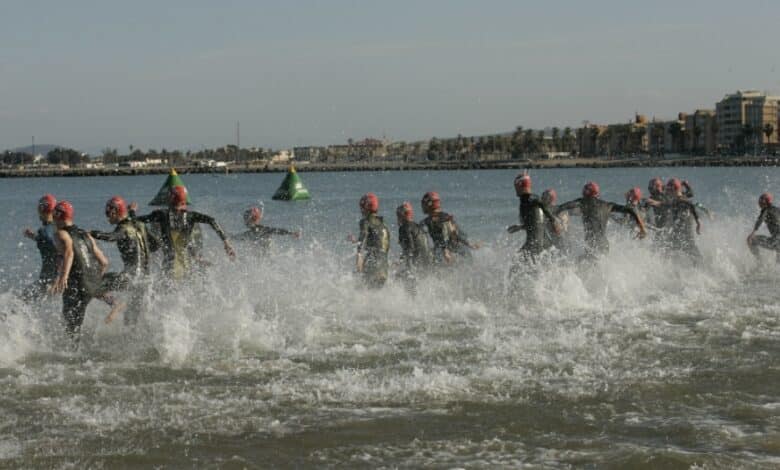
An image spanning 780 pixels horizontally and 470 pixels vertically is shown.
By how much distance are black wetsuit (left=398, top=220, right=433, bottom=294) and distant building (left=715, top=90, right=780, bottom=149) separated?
17431cm

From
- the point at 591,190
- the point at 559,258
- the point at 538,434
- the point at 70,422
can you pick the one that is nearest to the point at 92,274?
the point at 70,422

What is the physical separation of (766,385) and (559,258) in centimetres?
544

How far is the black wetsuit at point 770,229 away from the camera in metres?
16.8

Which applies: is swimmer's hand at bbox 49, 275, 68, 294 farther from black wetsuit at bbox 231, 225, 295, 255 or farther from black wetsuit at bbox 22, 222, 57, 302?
black wetsuit at bbox 231, 225, 295, 255

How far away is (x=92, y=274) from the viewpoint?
34.1 ft

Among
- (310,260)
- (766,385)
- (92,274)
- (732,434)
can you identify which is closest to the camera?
(732,434)

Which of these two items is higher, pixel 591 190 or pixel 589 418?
pixel 591 190

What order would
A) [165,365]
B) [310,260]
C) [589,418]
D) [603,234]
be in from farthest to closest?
[310,260], [603,234], [165,365], [589,418]

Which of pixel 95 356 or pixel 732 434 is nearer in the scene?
pixel 732 434

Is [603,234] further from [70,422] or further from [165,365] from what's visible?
[70,422]

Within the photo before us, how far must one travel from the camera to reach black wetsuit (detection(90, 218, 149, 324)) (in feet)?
34.9

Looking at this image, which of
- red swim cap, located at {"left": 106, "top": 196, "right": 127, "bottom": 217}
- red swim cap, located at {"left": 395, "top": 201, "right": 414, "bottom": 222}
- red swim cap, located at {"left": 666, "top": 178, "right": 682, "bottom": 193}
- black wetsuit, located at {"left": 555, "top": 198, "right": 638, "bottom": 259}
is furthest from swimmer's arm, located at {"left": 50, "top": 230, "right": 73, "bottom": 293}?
red swim cap, located at {"left": 666, "top": 178, "right": 682, "bottom": 193}

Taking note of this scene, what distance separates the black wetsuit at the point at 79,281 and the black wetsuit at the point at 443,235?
4.99 metres

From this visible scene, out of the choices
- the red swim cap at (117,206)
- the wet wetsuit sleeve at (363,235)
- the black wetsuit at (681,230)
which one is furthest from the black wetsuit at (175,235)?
the black wetsuit at (681,230)
